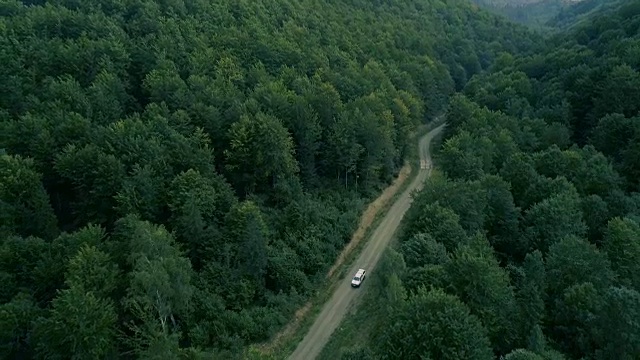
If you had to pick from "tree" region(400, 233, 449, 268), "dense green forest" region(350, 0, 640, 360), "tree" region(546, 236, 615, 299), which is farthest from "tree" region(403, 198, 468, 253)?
"tree" region(546, 236, 615, 299)

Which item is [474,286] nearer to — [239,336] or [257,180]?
[239,336]

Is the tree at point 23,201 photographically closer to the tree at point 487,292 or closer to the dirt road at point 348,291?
the dirt road at point 348,291

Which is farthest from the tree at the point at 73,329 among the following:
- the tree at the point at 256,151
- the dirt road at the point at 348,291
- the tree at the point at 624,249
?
the tree at the point at 624,249

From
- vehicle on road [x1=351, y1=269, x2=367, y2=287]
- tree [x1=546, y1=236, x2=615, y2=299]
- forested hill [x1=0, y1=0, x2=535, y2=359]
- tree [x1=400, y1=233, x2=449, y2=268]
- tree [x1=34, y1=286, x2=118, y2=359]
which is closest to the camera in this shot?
tree [x1=34, y1=286, x2=118, y2=359]

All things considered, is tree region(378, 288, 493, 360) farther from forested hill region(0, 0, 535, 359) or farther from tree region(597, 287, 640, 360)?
forested hill region(0, 0, 535, 359)

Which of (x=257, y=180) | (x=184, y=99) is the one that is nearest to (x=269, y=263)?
(x=257, y=180)

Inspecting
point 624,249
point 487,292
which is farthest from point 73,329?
point 624,249

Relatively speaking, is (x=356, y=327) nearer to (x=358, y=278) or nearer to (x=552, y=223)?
(x=358, y=278)
